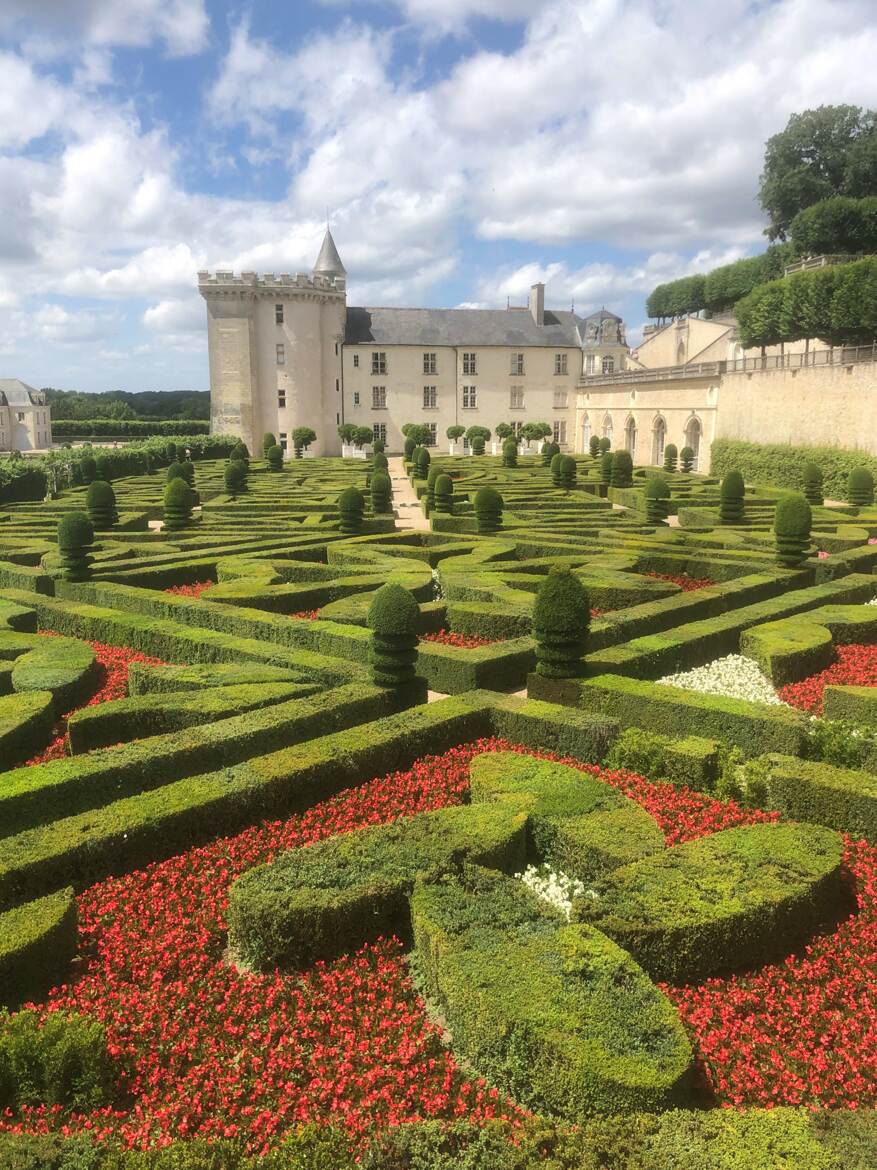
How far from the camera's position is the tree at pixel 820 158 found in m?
49.7

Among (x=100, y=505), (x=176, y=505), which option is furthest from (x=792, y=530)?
(x=100, y=505)

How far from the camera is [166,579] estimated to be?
54.3 feet

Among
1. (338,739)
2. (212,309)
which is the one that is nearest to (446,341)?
(212,309)

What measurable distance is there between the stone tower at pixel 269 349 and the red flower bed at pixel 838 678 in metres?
46.2

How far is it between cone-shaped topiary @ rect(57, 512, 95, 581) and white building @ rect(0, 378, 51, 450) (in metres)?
64.7

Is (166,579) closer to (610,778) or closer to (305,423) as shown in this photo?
(610,778)

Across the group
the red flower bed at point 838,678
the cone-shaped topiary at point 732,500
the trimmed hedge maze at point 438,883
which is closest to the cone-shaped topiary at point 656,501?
the cone-shaped topiary at point 732,500

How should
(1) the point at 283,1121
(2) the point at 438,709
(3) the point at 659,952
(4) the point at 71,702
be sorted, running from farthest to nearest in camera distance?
(4) the point at 71,702 < (2) the point at 438,709 < (3) the point at 659,952 < (1) the point at 283,1121

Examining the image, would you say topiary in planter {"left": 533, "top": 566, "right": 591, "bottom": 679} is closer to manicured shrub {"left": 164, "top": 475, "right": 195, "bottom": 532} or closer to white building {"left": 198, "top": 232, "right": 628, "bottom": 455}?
manicured shrub {"left": 164, "top": 475, "right": 195, "bottom": 532}

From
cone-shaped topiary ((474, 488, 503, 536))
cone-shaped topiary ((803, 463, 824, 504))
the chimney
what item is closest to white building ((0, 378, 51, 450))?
the chimney

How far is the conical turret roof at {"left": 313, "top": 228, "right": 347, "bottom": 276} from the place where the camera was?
195 feet

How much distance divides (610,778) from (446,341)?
177ft

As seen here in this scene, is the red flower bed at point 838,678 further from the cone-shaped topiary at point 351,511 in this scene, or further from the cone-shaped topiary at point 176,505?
the cone-shaped topiary at point 176,505

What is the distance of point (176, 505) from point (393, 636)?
14034 millimetres
